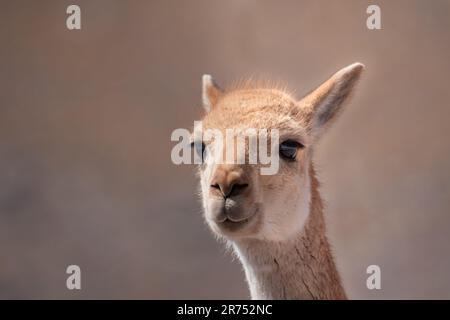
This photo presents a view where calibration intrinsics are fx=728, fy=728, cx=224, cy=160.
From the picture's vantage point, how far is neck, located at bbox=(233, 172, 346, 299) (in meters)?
2.01

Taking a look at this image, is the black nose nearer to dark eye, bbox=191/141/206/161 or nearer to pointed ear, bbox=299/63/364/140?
dark eye, bbox=191/141/206/161

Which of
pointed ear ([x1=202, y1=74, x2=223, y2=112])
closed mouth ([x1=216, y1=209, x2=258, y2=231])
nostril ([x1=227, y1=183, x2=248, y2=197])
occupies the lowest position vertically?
closed mouth ([x1=216, y1=209, x2=258, y2=231])

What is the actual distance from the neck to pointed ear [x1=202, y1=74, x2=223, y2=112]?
614mm

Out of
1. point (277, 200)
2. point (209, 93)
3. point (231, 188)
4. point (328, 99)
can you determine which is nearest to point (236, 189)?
point (231, 188)

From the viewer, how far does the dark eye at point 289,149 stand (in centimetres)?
203

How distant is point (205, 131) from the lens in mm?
2129

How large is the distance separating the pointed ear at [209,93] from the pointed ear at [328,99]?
37 cm

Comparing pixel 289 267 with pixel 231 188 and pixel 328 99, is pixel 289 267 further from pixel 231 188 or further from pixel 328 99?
pixel 328 99

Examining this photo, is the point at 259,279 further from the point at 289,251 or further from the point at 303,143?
the point at 303,143

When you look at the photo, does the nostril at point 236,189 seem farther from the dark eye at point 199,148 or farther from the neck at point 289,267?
the dark eye at point 199,148

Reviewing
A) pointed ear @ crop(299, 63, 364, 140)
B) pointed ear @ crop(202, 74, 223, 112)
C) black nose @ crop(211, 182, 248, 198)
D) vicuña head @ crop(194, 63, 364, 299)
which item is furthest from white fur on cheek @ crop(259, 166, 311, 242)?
pointed ear @ crop(202, 74, 223, 112)

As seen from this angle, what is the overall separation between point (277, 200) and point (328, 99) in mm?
421

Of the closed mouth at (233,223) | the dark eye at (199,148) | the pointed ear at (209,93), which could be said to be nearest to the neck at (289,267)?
the closed mouth at (233,223)
